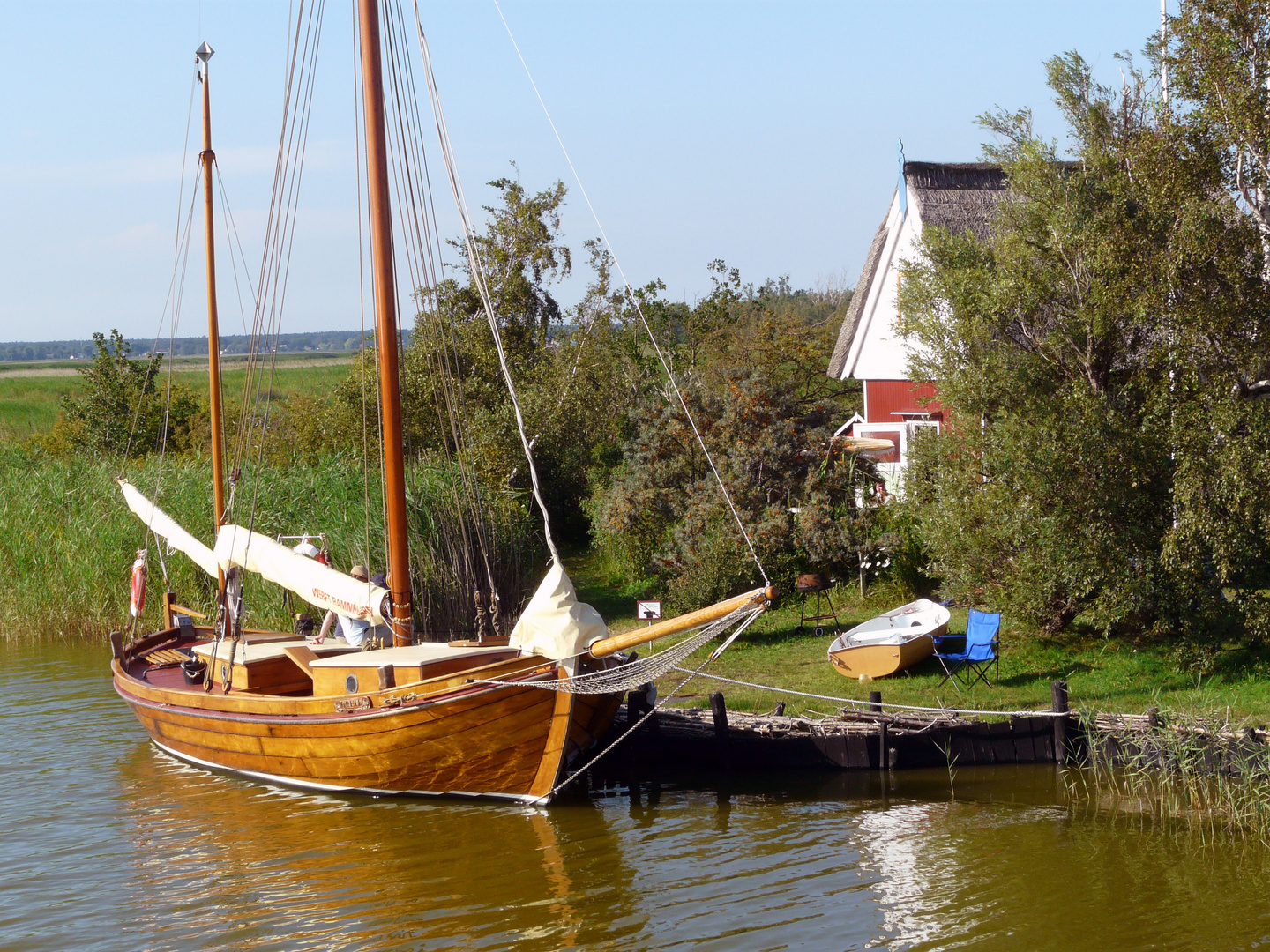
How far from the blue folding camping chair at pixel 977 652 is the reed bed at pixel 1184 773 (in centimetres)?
220

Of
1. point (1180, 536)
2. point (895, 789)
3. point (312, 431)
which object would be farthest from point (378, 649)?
point (312, 431)

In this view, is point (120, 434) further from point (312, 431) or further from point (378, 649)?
point (378, 649)

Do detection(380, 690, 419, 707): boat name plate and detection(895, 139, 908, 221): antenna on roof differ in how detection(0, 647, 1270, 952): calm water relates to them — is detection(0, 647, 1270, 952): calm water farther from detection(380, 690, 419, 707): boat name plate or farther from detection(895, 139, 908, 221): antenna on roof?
detection(895, 139, 908, 221): antenna on roof

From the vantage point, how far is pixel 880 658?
15.1 meters

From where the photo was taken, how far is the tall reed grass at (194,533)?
19.5m

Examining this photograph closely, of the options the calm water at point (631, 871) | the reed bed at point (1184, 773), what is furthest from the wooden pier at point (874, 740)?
the reed bed at point (1184, 773)

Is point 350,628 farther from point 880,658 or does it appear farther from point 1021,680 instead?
point 1021,680

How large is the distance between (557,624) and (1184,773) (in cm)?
672

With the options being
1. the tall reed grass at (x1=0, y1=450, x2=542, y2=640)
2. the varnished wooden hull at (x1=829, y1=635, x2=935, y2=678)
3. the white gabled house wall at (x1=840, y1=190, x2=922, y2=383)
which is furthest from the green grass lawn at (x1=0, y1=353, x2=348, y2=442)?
the varnished wooden hull at (x1=829, y1=635, x2=935, y2=678)

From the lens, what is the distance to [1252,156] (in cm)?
1409

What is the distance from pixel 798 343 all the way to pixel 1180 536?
69.1ft

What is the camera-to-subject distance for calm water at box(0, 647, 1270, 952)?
926cm

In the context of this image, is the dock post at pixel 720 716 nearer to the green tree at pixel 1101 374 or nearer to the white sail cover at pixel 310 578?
the white sail cover at pixel 310 578

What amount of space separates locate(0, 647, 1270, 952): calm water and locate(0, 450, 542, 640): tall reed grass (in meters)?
6.21
